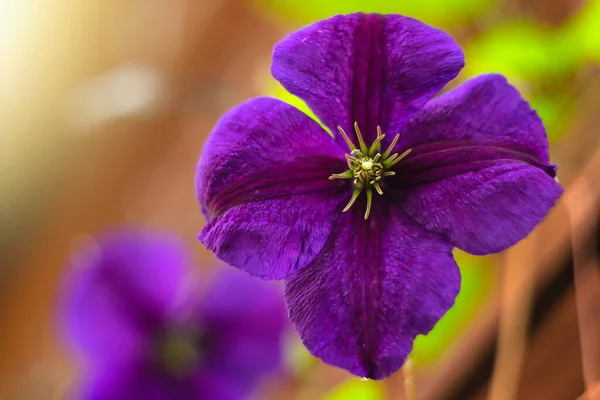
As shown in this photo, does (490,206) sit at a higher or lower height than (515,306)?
higher

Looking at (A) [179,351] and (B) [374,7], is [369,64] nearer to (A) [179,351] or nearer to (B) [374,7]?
(B) [374,7]

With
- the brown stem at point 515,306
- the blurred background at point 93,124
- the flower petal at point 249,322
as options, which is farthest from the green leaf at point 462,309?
the blurred background at point 93,124

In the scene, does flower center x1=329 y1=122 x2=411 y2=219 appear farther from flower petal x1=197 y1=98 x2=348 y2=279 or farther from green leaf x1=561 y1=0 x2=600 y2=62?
green leaf x1=561 y1=0 x2=600 y2=62

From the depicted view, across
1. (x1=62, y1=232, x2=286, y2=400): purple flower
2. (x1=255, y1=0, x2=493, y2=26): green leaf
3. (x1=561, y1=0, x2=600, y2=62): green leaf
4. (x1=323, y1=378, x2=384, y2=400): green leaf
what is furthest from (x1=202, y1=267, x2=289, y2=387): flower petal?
(x1=561, y1=0, x2=600, y2=62): green leaf

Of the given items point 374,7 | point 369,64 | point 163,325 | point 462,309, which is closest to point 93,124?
point 163,325

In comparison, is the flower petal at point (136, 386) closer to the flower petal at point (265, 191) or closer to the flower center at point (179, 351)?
the flower center at point (179, 351)

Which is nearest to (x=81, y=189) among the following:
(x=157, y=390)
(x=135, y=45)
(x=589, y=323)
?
(x=135, y=45)

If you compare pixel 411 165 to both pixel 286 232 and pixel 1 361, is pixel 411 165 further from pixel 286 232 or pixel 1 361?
pixel 1 361
